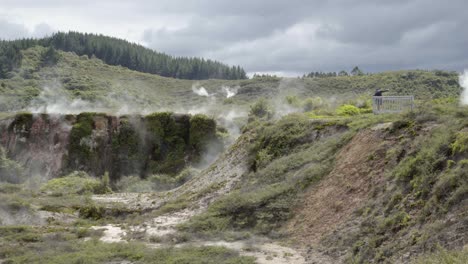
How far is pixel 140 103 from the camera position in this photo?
62.5 meters

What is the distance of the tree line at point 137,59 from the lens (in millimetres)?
108062

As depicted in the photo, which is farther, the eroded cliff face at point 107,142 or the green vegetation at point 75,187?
the eroded cliff face at point 107,142

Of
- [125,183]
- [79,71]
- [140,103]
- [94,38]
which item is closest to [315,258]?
[125,183]

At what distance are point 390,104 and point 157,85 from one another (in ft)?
226

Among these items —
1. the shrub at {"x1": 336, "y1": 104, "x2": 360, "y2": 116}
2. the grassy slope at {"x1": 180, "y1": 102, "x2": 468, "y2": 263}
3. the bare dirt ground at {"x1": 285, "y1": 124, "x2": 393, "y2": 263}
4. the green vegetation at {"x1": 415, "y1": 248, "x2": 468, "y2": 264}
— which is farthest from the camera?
the shrub at {"x1": 336, "y1": 104, "x2": 360, "y2": 116}

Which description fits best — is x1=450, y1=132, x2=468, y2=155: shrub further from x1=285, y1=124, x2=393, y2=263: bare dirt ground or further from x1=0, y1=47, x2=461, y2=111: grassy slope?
x1=0, y1=47, x2=461, y2=111: grassy slope

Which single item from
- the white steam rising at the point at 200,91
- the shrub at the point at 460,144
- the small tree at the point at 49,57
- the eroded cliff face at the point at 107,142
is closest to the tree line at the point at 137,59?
the small tree at the point at 49,57

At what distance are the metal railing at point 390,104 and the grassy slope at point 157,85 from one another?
32074 mm

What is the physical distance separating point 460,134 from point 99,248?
9117 millimetres

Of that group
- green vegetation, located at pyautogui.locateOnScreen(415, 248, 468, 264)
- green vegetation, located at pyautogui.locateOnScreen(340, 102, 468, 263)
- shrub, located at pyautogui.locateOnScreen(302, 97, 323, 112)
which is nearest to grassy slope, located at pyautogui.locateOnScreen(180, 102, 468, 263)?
green vegetation, located at pyautogui.locateOnScreen(340, 102, 468, 263)

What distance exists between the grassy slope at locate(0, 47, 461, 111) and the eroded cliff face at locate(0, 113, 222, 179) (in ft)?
80.0

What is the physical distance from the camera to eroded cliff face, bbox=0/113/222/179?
1232 inches

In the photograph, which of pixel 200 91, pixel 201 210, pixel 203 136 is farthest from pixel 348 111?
pixel 200 91

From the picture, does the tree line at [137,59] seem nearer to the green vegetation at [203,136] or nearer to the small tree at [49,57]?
the small tree at [49,57]
